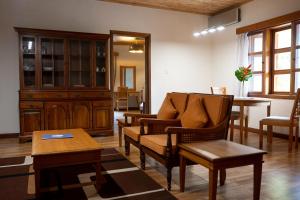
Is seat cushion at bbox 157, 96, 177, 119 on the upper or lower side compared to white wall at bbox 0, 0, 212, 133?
lower

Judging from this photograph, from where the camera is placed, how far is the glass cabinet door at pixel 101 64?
4.77 meters

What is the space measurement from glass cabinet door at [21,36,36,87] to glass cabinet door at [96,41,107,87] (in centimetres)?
110

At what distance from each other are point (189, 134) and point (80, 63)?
308 cm

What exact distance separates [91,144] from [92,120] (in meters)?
2.31

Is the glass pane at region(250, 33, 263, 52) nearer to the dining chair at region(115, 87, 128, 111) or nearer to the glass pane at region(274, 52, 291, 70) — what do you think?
the glass pane at region(274, 52, 291, 70)

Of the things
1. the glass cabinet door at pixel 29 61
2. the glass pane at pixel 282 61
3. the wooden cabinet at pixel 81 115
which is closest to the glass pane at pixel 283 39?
the glass pane at pixel 282 61

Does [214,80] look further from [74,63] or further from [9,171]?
[9,171]

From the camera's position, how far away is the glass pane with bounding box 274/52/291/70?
14.9 feet

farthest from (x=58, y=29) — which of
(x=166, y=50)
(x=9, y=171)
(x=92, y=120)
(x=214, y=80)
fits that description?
(x=214, y=80)

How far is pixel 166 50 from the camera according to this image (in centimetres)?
575

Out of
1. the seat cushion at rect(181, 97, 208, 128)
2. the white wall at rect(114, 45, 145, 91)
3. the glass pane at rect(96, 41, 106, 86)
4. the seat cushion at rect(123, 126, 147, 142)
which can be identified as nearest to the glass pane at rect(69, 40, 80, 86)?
the glass pane at rect(96, 41, 106, 86)

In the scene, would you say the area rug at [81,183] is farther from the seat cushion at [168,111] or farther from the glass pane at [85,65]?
the glass pane at [85,65]

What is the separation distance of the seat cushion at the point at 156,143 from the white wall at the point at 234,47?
2.89 meters

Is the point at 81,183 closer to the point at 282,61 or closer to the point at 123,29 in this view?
the point at 123,29
